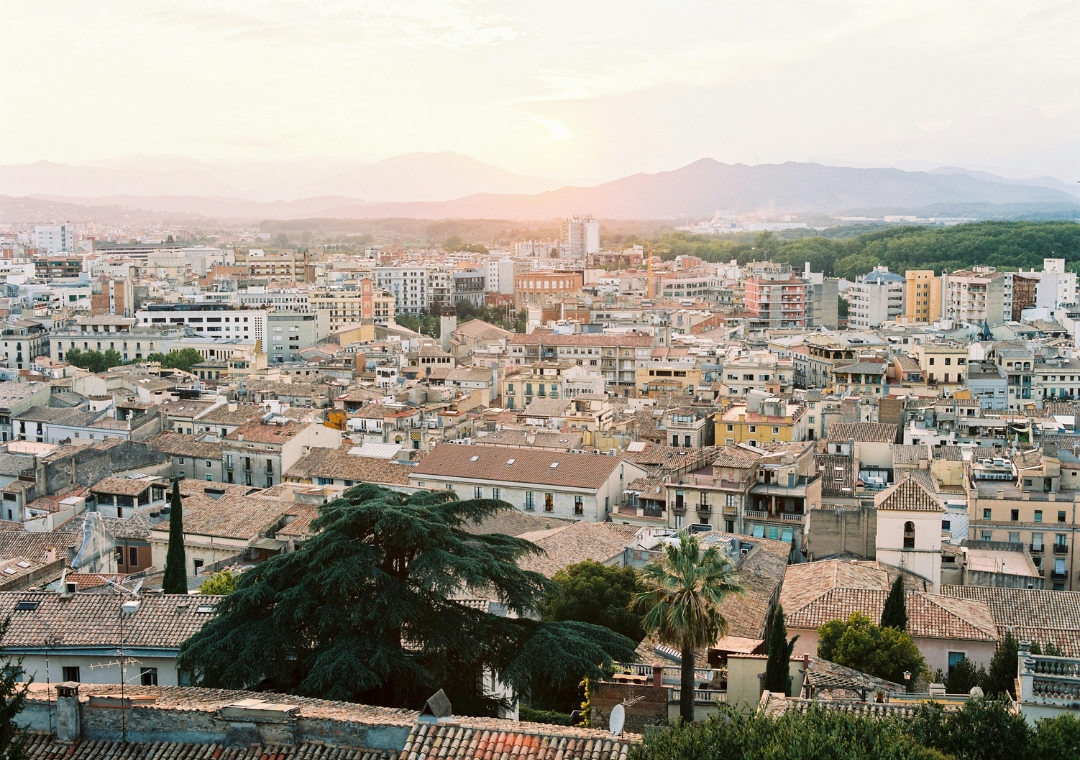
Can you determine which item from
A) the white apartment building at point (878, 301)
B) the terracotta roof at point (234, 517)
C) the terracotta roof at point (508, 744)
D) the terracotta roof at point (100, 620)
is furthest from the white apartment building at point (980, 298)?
the terracotta roof at point (508, 744)

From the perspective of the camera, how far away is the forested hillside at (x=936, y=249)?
113 m

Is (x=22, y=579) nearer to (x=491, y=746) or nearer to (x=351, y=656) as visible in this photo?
(x=351, y=656)

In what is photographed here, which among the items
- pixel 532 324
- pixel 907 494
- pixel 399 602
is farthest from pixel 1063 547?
pixel 532 324

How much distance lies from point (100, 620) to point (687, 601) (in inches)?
315

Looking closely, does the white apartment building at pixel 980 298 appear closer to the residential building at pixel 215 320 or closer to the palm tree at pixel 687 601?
the residential building at pixel 215 320

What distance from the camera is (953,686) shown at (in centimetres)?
1934

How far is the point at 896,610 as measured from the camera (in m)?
20.1

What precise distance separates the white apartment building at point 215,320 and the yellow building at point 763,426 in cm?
4195

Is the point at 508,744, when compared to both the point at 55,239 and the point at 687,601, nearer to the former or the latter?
the point at 687,601

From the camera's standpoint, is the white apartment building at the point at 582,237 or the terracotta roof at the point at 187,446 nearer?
the terracotta roof at the point at 187,446

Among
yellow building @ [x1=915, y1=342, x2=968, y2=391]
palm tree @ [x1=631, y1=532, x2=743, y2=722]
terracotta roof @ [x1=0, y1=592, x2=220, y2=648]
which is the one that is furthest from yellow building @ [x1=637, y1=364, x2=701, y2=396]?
palm tree @ [x1=631, y1=532, x2=743, y2=722]

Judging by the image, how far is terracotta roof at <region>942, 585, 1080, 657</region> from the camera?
21.0m

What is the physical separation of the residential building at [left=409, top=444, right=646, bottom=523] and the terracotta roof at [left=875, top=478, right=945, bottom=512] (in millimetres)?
9826

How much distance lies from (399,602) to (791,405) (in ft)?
104
